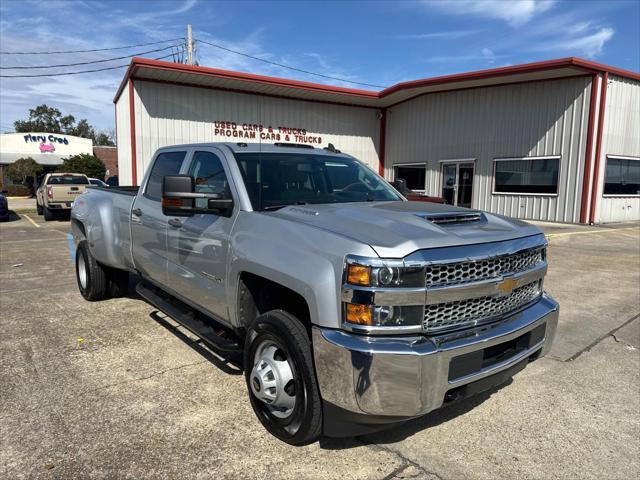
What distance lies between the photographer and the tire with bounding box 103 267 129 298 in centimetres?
604

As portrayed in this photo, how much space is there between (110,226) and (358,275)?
4.03 metres

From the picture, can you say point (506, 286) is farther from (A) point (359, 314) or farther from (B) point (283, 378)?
(B) point (283, 378)

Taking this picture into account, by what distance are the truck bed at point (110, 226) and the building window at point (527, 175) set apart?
601 inches

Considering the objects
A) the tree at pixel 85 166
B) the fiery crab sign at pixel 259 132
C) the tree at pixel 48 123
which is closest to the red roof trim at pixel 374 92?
the fiery crab sign at pixel 259 132

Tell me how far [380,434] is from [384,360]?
3.34ft

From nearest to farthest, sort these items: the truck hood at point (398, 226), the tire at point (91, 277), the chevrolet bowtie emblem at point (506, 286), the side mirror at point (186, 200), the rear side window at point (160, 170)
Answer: the truck hood at point (398, 226), the chevrolet bowtie emblem at point (506, 286), the side mirror at point (186, 200), the rear side window at point (160, 170), the tire at point (91, 277)

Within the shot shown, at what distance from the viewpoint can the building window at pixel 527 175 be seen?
1683 centimetres

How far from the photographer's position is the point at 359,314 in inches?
96.0

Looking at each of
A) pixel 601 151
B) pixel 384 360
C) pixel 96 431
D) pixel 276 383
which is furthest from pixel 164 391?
pixel 601 151

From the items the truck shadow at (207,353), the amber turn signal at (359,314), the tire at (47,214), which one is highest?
the amber turn signal at (359,314)

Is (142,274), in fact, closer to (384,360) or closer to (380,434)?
(380,434)

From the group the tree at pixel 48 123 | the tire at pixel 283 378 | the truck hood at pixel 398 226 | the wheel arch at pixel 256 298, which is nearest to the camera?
the truck hood at pixel 398 226

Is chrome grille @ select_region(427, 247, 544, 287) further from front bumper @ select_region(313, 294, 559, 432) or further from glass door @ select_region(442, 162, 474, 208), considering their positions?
glass door @ select_region(442, 162, 474, 208)

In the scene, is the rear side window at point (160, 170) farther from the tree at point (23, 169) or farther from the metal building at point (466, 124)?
the tree at point (23, 169)
